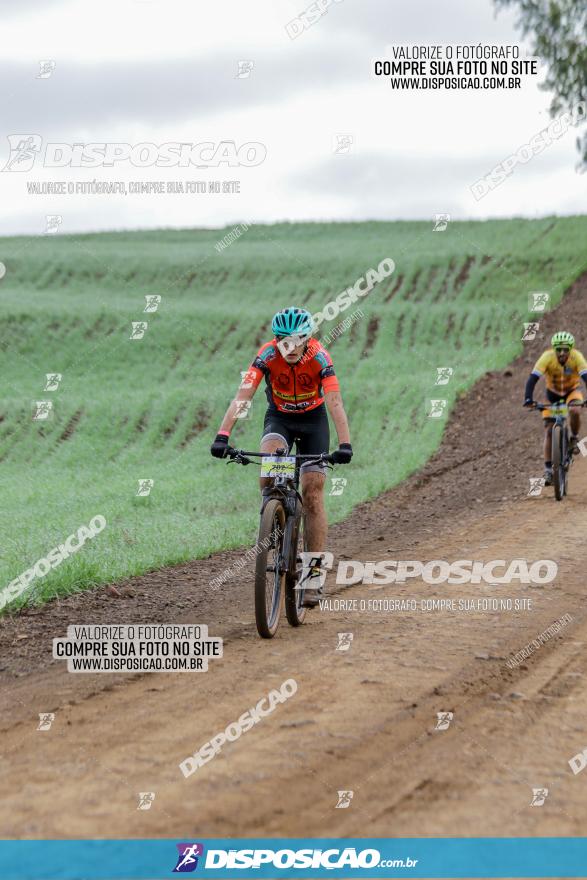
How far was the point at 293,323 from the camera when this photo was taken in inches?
294

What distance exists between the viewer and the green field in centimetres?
1510

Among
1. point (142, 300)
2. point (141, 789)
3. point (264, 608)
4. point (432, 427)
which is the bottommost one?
point (141, 789)

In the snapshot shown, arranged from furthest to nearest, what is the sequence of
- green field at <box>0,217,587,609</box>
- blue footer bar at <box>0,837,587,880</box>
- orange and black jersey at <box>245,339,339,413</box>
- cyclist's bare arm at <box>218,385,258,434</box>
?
1. green field at <box>0,217,587,609</box>
2. orange and black jersey at <box>245,339,339,413</box>
3. cyclist's bare arm at <box>218,385,258,434</box>
4. blue footer bar at <box>0,837,587,880</box>

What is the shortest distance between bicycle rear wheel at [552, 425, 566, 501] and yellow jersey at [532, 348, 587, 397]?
0.80 m

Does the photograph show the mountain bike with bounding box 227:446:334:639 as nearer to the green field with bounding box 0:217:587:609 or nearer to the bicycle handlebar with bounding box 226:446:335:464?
the bicycle handlebar with bounding box 226:446:335:464

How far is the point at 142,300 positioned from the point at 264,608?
32.0m

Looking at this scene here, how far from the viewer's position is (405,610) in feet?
26.7

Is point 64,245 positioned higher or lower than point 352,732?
higher

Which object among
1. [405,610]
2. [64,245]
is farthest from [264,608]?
[64,245]

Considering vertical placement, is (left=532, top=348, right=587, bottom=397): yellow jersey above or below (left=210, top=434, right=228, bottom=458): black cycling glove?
above

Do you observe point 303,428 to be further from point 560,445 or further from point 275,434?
point 560,445

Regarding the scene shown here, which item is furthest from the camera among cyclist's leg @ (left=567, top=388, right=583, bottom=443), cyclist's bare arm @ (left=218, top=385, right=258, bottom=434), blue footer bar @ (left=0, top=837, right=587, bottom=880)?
cyclist's leg @ (left=567, top=388, right=583, bottom=443)

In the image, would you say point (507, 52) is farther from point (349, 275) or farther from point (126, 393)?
point (349, 275)

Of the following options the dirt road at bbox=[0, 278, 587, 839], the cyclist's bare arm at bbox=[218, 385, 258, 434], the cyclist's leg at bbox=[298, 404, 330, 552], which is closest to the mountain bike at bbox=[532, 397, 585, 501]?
the dirt road at bbox=[0, 278, 587, 839]
